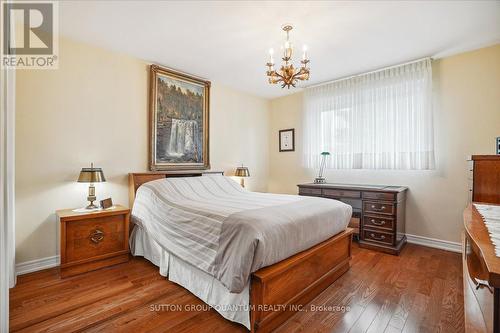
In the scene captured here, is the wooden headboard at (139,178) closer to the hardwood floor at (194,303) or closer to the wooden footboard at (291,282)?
the hardwood floor at (194,303)

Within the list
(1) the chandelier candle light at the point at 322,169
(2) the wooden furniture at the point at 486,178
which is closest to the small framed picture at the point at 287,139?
(1) the chandelier candle light at the point at 322,169

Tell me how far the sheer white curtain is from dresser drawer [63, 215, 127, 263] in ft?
10.8

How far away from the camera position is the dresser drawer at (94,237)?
2359 mm

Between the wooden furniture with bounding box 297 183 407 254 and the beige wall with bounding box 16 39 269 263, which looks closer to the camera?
the beige wall with bounding box 16 39 269 263

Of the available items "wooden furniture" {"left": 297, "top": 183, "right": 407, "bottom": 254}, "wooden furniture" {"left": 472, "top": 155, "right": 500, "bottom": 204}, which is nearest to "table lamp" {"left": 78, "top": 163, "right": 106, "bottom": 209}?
"wooden furniture" {"left": 297, "top": 183, "right": 407, "bottom": 254}

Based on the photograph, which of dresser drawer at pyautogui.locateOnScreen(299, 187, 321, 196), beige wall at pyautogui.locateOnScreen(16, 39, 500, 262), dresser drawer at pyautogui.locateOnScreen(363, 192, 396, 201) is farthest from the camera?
dresser drawer at pyautogui.locateOnScreen(299, 187, 321, 196)

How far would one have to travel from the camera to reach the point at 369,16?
7.43 ft

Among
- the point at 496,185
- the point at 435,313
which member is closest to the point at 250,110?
the point at 496,185

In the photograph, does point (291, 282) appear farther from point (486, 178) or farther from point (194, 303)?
point (486, 178)

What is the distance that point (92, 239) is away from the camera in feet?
8.14

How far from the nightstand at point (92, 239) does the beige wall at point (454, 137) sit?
3758 mm

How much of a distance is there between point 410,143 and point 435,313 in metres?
2.25

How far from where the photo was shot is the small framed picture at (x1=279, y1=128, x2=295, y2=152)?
189 inches

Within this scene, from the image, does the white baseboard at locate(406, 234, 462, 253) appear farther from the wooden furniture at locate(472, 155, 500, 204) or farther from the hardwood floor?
the wooden furniture at locate(472, 155, 500, 204)
